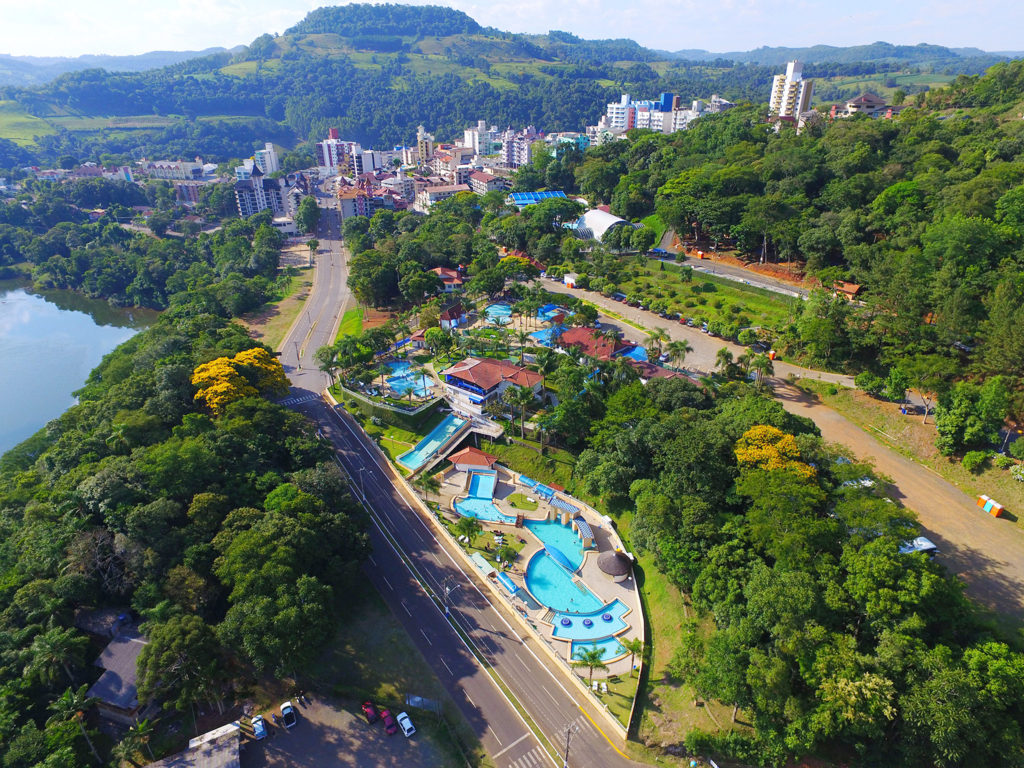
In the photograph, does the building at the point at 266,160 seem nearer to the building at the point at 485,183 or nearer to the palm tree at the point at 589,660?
the building at the point at 485,183

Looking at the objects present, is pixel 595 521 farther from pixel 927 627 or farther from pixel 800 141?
pixel 800 141

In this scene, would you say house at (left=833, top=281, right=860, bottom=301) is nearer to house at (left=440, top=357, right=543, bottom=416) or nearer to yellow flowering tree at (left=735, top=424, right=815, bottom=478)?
yellow flowering tree at (left=735, top=424, right=815, bottom=478)

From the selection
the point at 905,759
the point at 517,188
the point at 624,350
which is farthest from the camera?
the point at 517,188

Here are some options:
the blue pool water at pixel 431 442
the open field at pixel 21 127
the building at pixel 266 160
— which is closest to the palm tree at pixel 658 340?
the blue pool water at pixel 431 442

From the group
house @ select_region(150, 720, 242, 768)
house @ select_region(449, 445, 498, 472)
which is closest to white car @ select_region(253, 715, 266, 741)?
house @ select_region(150, 720, 242, 768)

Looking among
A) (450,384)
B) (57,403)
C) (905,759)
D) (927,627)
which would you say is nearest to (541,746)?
(905,759)

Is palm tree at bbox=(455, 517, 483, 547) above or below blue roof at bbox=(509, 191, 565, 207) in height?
below
